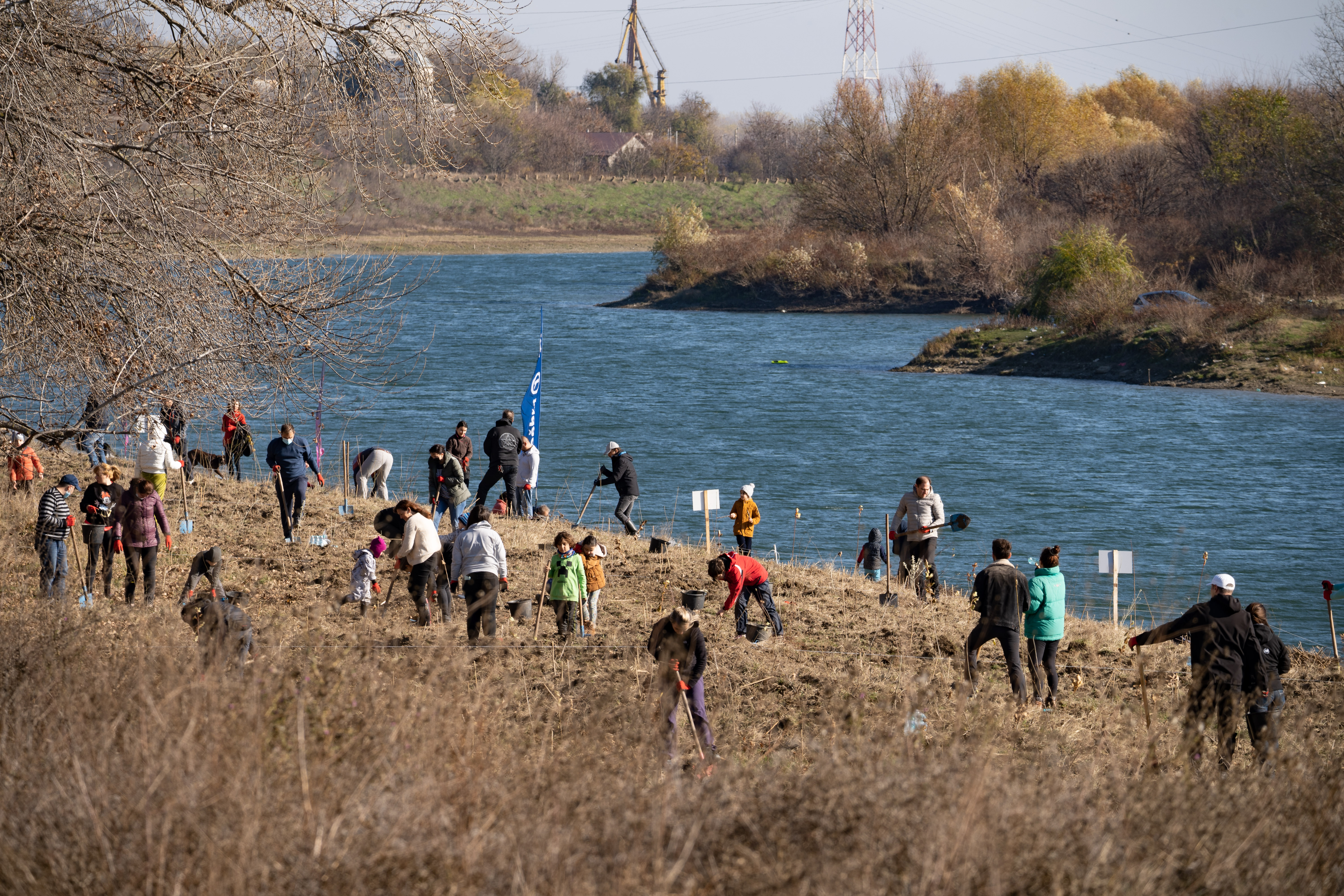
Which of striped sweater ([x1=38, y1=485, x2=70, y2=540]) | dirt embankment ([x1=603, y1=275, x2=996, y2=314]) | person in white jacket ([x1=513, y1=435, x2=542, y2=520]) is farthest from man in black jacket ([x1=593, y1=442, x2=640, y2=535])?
dirt embankment ([x1=603, y1=275, x2=996, y2=314])

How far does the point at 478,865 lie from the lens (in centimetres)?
497

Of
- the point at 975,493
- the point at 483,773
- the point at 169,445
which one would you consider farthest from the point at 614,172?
the point at 483,773

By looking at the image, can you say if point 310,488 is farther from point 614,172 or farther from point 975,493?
point 614,172

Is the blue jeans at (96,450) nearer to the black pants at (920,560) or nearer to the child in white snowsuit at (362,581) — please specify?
the child in white snowsuit at (362,581)

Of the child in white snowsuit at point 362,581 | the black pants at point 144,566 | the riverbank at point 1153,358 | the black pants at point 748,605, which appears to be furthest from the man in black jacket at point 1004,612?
the riverbank at point 1153,358

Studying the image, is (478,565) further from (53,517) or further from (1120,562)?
(1120,562)

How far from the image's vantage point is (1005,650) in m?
10.6

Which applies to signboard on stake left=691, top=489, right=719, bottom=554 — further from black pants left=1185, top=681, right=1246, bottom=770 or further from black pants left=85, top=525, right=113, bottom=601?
black pants left=1185, top=681, right=1246, bottom=770

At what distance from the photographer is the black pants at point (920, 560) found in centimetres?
1528

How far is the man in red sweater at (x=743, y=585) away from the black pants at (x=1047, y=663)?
2535 millimetres

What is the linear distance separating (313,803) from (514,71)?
29.6ft

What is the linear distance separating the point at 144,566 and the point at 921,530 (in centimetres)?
843

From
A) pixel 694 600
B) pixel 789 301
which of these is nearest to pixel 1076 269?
pixel 789 301

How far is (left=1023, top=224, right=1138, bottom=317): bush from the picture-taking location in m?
53.4
